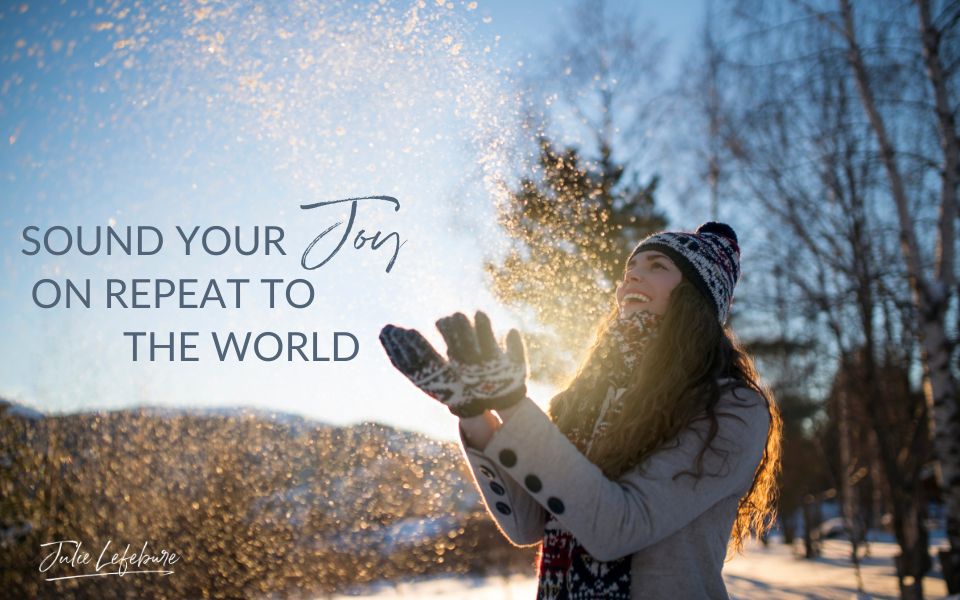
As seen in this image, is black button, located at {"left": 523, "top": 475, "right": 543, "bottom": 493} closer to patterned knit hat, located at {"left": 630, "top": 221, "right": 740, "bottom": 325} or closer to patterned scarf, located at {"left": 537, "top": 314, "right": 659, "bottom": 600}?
patterned scarf, located at {"left": 537, "top": 314, "right": 659, "bottom": 600}

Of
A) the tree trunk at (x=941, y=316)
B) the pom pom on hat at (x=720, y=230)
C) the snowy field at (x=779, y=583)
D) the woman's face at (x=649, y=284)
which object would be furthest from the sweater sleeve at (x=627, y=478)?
the tree trunk at (x=941, y=316)

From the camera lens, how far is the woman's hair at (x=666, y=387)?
148 centimetres

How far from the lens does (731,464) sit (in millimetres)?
1431

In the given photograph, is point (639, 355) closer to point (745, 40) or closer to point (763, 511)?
point (763, 511)

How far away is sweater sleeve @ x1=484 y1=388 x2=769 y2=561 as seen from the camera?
1.28 meters

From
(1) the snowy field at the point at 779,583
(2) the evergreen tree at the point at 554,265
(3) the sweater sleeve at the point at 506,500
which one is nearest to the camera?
(3) the sweater sleeve at the point at 506,500

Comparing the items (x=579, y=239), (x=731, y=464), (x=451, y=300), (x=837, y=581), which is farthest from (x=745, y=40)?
(x=837, y=581)

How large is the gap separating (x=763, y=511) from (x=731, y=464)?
0.64 meters

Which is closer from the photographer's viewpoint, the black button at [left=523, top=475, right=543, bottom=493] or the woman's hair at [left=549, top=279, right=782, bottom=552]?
the black button at [left=523, top=475, right=543, bottom=493]
